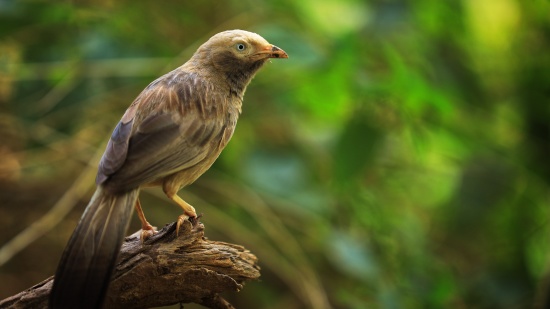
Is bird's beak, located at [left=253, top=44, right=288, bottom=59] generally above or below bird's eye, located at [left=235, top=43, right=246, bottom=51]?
above

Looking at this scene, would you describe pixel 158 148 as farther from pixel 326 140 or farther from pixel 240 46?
pixel 326 140

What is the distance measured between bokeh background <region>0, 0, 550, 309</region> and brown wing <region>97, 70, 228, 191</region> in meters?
1.96

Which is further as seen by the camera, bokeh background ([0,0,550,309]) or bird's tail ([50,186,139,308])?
bokeh background ([0,0,550,309])

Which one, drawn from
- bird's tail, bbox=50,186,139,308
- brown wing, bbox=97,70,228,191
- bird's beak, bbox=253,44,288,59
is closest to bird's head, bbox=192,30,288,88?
bird's beak, bbox=253,44,288,59

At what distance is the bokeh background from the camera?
211 inches

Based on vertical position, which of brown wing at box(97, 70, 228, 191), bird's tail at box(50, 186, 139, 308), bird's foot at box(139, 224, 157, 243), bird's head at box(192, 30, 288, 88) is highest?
bird's head at box(192, 30, 288, 88)

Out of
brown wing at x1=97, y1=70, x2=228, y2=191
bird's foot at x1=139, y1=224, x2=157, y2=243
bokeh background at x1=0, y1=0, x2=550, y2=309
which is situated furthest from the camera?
bokeh background at x1=0, y1=0, x2=550, y2=309

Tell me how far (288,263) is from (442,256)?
6.14 feet

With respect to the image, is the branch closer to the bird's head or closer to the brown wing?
the brown wing

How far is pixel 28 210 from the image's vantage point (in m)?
5.80

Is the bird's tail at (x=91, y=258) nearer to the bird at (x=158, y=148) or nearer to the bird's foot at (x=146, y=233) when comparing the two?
the bird at (x=158, y=148)

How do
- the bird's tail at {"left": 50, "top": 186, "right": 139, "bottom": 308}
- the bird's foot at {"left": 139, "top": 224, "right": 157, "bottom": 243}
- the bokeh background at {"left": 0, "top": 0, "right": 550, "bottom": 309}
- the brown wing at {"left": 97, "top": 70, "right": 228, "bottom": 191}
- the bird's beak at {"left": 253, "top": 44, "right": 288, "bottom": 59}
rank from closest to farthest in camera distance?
the bird's tail at {"left": 50, "top": 186, "right": 139, "bottom": 308} < the brown wing at {"left": 97, "top": 70, "right": 228, "bottom": 191} < the bird's foot at {"left": 139, "top": 224, "right": 157, "bottom": 243} < the bird's beak at {"left": 253, "top": 44, "right": 288, "bottom": 59} < the bokeh background at {"left": 0, "top": 0, "right": 550, "bottom": 309}

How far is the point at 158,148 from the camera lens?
9.84 ft

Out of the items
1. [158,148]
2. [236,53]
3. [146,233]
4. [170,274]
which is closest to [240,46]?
[236,53]
